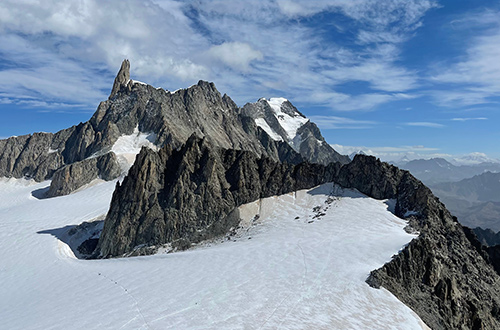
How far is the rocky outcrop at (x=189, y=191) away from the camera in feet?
142

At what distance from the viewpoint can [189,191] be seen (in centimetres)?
4641

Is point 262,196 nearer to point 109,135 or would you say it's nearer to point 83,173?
point 83,173

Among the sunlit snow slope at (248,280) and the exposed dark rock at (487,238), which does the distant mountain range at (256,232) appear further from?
the exposed dark rock at (487,238)

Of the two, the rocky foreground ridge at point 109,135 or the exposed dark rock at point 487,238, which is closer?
the rocky foreground ridge at point 109,135

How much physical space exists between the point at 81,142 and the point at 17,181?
27171mm

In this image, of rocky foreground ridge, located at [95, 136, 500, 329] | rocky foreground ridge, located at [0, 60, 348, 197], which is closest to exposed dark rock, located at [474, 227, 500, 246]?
rocky foreground ridge, located at [95, 136, 500, 329]

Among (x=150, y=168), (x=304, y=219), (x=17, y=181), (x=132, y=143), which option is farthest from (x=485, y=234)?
(x=17, y=181)

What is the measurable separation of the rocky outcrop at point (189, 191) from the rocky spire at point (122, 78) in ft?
330

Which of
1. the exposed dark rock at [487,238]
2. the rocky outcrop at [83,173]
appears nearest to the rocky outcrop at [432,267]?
the rocky outcrop at [83,173]

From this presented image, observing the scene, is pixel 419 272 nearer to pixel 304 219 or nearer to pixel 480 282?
pixel 480 282

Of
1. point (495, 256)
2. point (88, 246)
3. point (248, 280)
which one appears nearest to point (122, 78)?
point (88, 246)

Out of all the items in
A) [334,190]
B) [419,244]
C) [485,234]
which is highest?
[334,190]

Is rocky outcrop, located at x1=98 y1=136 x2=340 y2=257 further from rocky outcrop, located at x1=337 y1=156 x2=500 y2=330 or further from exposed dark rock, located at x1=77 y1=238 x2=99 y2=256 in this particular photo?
rocky outcrop, located at x1=337 y1=156 x2=500 y2=330

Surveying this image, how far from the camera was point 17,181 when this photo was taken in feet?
390
